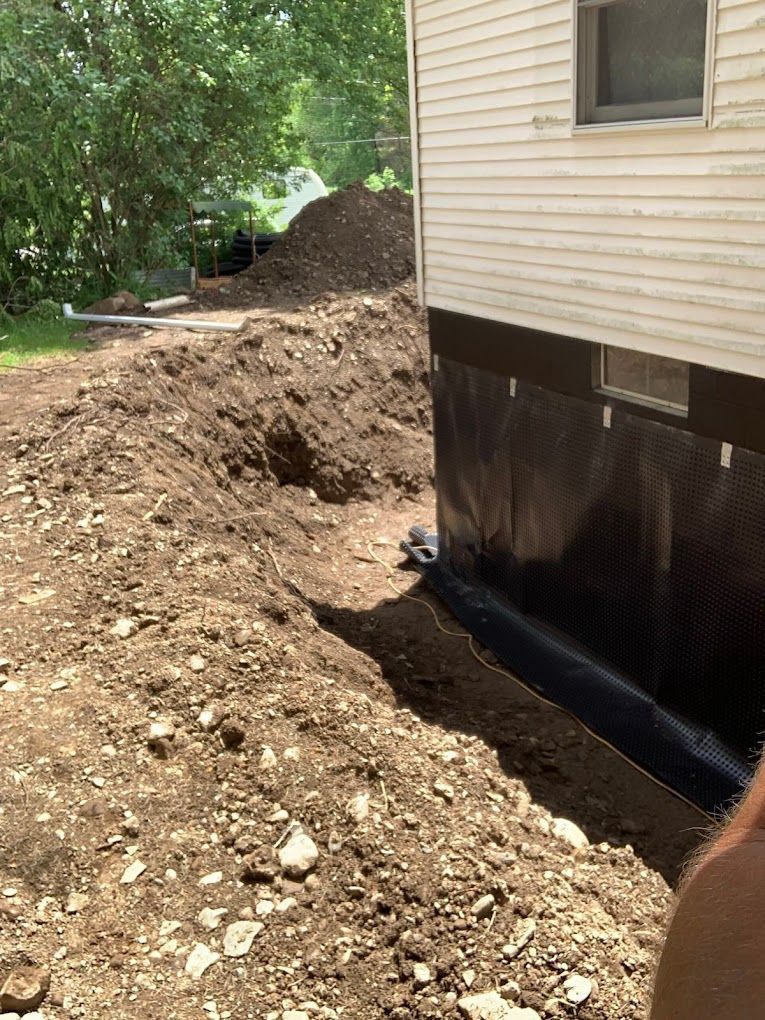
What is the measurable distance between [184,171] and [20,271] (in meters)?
3.11

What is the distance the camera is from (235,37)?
14.7 metres

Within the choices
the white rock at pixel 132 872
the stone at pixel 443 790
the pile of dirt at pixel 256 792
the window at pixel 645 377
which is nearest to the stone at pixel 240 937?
the pile of dirt at pixel 256 792

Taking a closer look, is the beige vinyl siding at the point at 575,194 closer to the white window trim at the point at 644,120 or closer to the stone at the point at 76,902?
the white window trim at the point at 644,120

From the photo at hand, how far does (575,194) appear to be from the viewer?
5.69m

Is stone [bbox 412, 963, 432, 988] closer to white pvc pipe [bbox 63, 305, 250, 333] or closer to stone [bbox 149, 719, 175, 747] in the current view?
stone [bbox 149, 719, 175, 747]

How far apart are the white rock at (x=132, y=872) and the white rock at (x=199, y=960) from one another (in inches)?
16.6

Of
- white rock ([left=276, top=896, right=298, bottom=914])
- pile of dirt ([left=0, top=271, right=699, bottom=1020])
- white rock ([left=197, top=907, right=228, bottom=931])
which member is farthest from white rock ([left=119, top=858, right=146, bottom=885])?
white rock ([left=276, top=896, right=298, bottom=914])

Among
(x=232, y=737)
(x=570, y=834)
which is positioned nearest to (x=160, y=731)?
(x=232, y=737)

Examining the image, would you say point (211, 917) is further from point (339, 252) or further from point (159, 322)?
point (339, 252)

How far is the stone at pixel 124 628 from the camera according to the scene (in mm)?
5125

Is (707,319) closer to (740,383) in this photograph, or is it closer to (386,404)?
(740,383)

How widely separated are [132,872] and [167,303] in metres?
10.8

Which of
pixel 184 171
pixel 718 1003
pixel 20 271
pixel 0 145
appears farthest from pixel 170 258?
pixel 718 1003

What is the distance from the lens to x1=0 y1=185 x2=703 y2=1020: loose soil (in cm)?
331
